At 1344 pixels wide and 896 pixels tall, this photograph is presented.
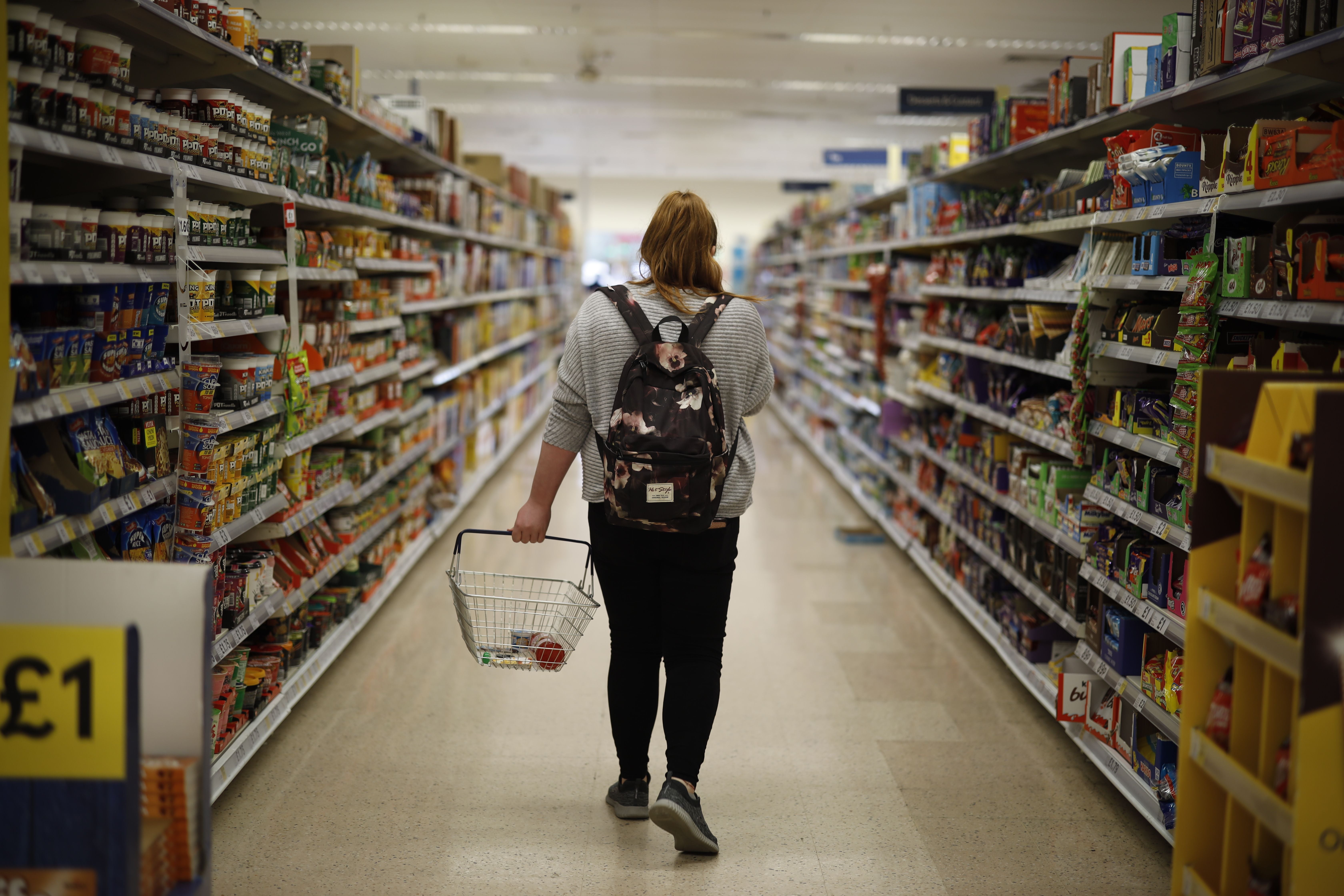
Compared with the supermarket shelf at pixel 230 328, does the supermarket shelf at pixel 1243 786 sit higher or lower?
lower

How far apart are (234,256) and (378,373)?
1677mm

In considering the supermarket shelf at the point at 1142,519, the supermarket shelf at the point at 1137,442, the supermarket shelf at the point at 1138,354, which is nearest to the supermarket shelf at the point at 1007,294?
the supermarket shelf at the point at 1138,354

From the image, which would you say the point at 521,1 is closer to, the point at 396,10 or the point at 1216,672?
the point at 396,10

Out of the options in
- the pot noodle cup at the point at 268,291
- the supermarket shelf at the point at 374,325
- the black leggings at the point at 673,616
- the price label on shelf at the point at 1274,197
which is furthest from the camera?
the supermarket shelf at the point at 374,325

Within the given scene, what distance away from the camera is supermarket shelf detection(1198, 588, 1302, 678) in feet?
5.44

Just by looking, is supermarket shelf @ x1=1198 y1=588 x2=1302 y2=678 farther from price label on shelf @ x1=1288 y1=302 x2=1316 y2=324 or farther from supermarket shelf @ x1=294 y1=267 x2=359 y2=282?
supermarket shelf @ x1=294 y1=267 x2=359 y2=282

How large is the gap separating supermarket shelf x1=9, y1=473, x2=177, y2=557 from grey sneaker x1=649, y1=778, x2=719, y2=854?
145 cm

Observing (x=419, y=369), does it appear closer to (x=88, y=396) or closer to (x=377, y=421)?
(x=377, y=421)

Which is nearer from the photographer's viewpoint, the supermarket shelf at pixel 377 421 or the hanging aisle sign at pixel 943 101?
the supermarket shelf at pixel 377 421

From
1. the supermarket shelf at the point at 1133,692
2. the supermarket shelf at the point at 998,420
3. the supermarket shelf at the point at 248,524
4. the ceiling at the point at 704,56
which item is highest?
the ceiling at the point at 704,56

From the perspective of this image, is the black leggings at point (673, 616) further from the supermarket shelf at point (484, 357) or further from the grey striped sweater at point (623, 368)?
the supermarket shelf at point (484, 357)

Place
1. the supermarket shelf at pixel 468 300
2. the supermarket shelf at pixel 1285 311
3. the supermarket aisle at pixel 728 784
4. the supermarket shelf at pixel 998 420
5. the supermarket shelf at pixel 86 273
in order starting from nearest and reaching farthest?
the supermarket shelf at pixel 86 273 < the supermarket shelf at pixel 1285 311 < the supermarket aisle at pixel 728 784 < the supermarket shelf at pixel 998 420 < the supermarket shelf at pixel 468 300

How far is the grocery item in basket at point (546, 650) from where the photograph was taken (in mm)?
2717

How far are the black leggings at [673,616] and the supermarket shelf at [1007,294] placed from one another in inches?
66.9
